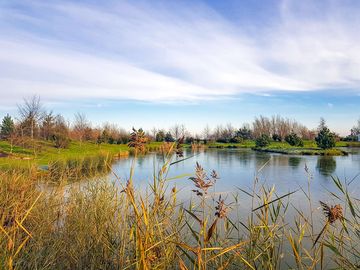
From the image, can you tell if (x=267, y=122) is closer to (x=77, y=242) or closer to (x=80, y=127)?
(x=80, y=127)

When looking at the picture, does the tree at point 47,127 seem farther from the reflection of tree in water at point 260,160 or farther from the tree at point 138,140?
the tree at point 138,140

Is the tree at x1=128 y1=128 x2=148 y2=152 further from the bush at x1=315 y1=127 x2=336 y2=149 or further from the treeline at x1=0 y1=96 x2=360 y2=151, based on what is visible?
the bush at x1=315 y1=127 x2=336 y2=149

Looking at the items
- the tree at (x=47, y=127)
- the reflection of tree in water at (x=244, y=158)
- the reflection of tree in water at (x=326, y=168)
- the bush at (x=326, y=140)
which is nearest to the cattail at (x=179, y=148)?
the reflection of tree in water at (x=326, y=168)

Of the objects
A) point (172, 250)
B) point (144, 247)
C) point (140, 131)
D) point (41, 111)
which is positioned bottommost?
point (172, 250)

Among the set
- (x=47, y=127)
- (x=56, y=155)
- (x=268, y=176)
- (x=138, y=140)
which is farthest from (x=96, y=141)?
(x=138, y=140)

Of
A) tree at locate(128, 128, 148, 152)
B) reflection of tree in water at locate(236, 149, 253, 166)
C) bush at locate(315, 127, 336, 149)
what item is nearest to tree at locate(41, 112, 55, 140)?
reflection of tree in water at locate(236, 149, 253, 166)

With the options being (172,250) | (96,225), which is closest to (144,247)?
(172,250)

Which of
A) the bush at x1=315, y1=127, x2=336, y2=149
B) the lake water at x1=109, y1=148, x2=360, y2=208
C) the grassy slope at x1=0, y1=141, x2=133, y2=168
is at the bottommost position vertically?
the lake water at x1=109, y1=148, x2=360, y2=208

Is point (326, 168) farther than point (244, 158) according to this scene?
No

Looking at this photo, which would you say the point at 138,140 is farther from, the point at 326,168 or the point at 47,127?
the point at 47,127

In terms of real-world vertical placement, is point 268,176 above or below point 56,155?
below

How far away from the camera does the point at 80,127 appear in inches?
1954

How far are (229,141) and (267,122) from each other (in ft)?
56.0

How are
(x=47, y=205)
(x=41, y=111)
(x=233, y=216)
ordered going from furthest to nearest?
(x=41, y=111)
(x=233, y=216)
(x=47, y=205)
